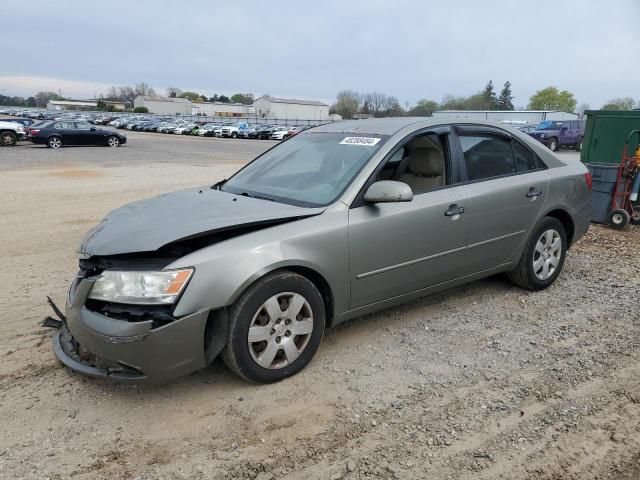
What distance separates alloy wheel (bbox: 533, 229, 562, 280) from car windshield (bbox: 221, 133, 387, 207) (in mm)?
2025

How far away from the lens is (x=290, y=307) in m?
3.32

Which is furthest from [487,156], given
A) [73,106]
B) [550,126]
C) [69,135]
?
[73,106]

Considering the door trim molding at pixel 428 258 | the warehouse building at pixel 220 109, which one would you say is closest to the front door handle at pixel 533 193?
the door trim molding at pixel 428 258

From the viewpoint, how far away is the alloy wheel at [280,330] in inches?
127

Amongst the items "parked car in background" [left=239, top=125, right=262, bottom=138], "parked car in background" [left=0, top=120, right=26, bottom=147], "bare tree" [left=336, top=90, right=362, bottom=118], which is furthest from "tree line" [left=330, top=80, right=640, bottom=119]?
"parked car in background" [left=0, top=120, right=26, bottom=147]

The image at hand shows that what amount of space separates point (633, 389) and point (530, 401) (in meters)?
0.74

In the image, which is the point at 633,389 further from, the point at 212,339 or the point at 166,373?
the point at 166,373

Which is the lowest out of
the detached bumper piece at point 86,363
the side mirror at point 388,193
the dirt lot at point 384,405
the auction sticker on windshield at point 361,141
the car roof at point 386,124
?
the dirt lot at point 384,405

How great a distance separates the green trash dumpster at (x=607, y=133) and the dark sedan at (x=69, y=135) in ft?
82.2

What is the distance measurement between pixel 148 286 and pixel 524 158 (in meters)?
3.61

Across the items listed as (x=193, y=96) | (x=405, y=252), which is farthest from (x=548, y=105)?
(x=405, y=252)

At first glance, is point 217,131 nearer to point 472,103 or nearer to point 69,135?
point 69,135

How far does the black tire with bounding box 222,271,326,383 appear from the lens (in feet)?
10.3

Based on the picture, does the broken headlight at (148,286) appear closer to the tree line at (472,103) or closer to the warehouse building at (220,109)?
the tree line at (472,103)
